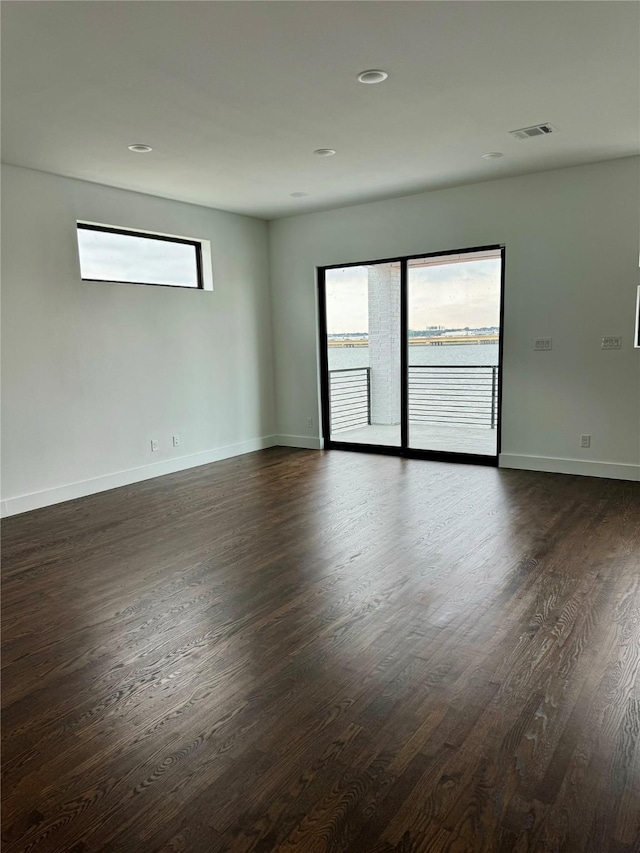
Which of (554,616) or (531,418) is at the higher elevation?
(531,418)

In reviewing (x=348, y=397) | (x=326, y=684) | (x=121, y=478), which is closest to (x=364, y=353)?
(x=348, y=397)

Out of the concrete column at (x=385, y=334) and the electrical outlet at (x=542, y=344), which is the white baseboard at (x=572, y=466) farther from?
the concrete column at (x=385, y=334)

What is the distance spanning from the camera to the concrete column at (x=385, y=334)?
661 centimetres

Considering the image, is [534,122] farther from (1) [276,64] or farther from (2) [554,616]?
(2) [554,616]

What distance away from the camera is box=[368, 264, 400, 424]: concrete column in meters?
6.61

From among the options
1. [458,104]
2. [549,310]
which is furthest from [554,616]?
[549,310]

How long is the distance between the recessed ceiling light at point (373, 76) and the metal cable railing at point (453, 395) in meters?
3.50

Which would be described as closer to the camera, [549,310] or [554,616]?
[554,616]

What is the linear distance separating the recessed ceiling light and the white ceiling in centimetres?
6

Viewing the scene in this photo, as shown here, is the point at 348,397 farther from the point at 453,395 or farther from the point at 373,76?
the point at 373,76

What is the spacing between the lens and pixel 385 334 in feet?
22.2

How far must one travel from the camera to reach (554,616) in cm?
272

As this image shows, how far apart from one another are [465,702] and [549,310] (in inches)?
168

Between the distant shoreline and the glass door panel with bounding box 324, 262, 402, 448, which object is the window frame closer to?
the glass door panel with bounding box 324, 262, 402, 448
